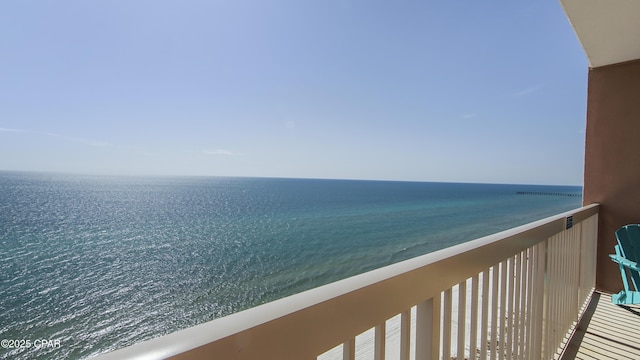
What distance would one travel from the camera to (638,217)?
2.86 m

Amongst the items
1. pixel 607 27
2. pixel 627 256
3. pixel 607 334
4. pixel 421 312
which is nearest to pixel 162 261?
pixel 607 334

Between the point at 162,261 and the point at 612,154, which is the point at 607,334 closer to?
the point at 612,154

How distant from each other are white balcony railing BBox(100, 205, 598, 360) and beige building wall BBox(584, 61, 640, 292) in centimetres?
188

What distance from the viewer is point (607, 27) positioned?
2.32 meters

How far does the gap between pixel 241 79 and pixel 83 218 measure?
65.1 ft

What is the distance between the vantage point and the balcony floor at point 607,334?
190 cm

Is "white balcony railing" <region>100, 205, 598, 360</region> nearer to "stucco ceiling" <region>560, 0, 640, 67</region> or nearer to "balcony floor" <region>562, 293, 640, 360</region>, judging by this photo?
"balcony floor" <region>562, 293, 640, 360</region>

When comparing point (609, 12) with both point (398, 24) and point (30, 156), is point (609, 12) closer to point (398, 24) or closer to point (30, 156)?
point (398, 24)

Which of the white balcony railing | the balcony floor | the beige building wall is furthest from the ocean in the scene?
the white balcony railing

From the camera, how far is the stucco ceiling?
2041 millimetres

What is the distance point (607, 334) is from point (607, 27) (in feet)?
7.79

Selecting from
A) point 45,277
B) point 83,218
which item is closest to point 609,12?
point 45,277

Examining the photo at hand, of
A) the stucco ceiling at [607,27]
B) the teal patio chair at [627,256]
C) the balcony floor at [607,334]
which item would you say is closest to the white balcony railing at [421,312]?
the balcony floor at [607,334]

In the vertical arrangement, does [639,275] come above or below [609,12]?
below
